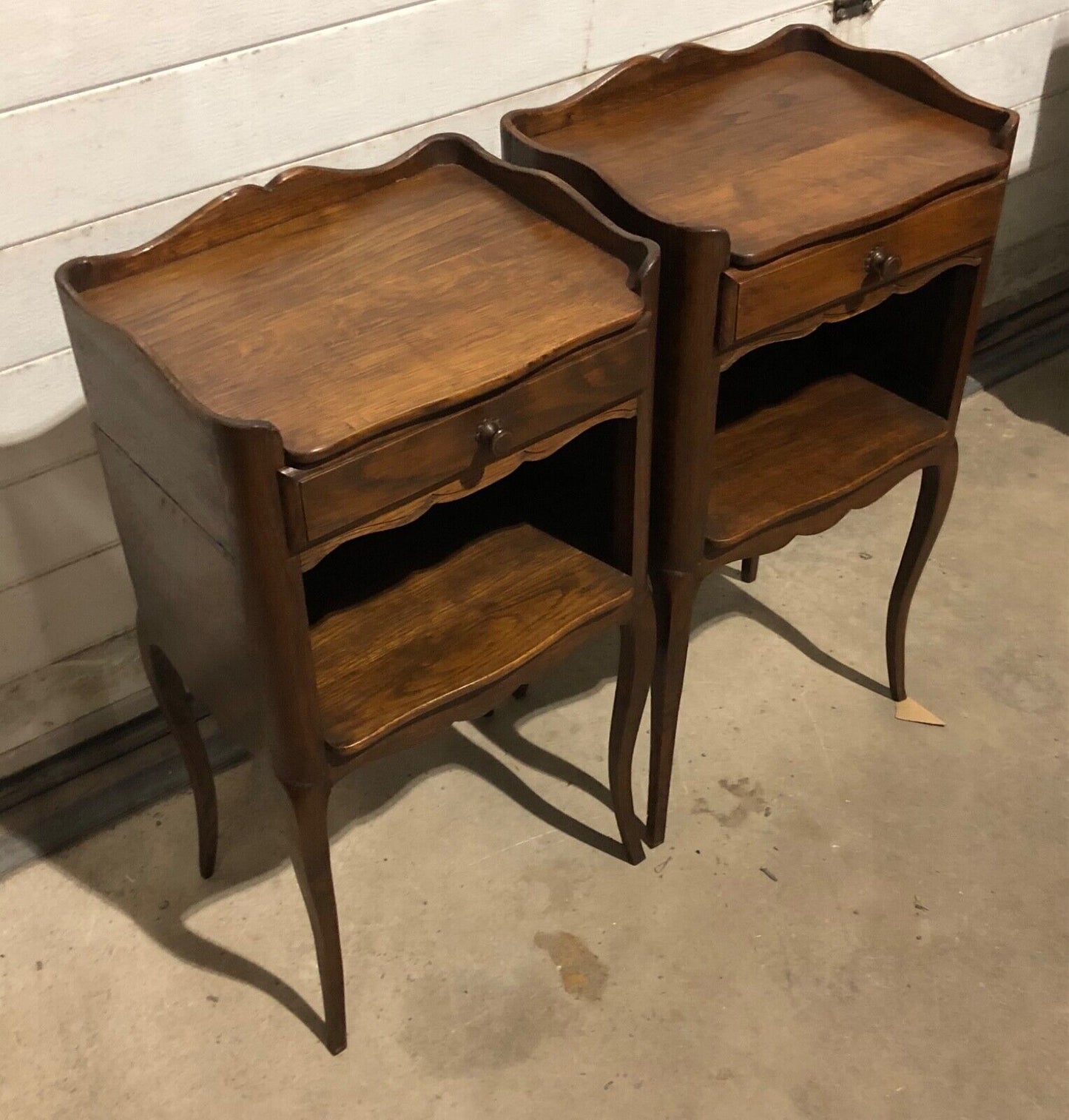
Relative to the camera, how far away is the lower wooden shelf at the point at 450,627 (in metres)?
1.19

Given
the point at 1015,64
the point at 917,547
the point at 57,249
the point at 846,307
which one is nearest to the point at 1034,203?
the point at 1015,64

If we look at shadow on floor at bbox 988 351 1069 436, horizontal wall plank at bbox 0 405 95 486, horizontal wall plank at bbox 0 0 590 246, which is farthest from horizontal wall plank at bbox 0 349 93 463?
shadow on floor at bbox 988 351 1069 436

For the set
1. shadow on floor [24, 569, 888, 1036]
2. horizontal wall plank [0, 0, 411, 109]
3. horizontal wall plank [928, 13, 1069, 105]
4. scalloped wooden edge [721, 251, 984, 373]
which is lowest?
shadow on floor [24, 569, 888, 1036]

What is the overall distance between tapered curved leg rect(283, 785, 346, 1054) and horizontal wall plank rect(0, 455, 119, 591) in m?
0.54

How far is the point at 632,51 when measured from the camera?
5.50 ft

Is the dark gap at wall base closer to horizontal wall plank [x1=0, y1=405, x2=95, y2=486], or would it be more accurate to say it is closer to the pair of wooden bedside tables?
the pair of wooden bedside tables

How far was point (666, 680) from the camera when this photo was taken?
1.49 metres

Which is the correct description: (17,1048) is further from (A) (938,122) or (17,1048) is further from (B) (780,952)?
(A) (938,122)

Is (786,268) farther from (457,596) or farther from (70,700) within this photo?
(70,700)

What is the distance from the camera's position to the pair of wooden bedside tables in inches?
41.5

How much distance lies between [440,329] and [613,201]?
0.27 metres

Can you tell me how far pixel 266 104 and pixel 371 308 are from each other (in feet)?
1.38

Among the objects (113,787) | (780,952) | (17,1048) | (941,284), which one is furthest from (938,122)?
(17,1048)

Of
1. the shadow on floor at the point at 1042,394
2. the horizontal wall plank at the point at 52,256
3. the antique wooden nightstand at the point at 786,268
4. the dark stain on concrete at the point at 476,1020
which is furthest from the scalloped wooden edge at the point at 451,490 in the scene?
the shadow on floor at the point at 1042,394
